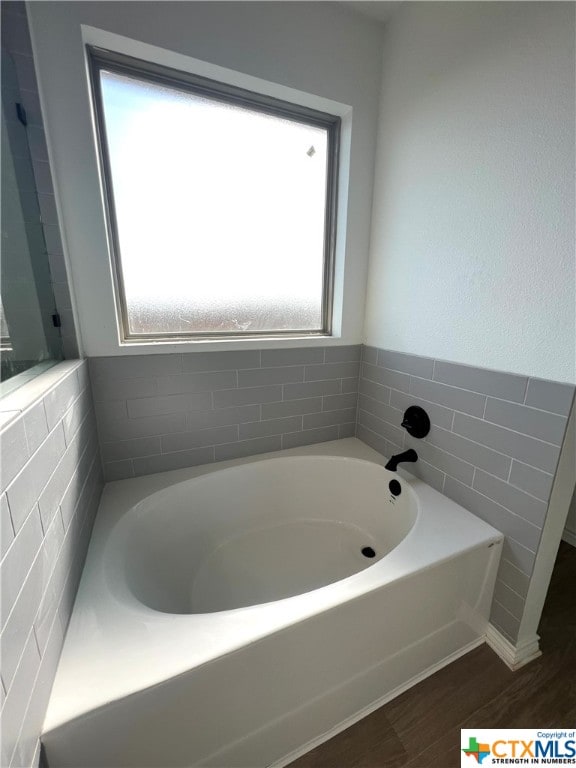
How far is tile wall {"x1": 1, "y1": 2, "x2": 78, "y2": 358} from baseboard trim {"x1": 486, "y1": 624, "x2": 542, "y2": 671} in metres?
1.98

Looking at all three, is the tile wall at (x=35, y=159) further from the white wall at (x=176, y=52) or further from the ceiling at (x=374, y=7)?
the ceiling at (x=374, y=7)

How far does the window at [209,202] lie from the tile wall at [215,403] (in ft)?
0.54

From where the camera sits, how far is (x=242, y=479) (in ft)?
5.13

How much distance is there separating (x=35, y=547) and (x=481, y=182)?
5.42 ft

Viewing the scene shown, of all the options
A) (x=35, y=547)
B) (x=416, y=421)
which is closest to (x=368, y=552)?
(x=416, y=421)

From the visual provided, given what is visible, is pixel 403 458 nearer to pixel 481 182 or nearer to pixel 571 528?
pixel 481 182

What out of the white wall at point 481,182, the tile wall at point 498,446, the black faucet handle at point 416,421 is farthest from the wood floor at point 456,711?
the white wall at point 481,182

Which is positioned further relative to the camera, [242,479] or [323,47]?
[242,479]

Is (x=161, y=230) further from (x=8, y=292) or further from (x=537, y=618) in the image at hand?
(x=537, y=618)

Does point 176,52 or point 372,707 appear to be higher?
point 176,52

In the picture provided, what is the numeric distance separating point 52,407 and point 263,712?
3.24 ft

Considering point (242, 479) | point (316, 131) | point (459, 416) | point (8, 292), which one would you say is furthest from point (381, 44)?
point (242, 479)

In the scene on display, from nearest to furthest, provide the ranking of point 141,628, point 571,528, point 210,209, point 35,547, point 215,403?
point 35,547 → point 141,628 → point 210,209 → point 215,403 → point 571,528

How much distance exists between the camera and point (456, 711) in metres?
1.01
